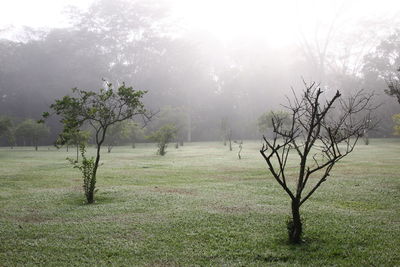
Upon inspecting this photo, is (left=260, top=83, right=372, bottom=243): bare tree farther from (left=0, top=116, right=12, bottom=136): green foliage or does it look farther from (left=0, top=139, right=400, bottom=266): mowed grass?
(left=0, top=116, right=12, bottom=136): green foliage

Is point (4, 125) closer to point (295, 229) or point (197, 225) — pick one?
point (197, 225)

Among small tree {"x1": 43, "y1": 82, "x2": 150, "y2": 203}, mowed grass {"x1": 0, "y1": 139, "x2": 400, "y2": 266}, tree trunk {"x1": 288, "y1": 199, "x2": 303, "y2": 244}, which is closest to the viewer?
mowed grass {"x1": 0, "y1": 139, "x2": 400, "y2": 266}

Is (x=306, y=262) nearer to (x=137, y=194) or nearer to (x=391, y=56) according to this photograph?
(x=137, y=194)

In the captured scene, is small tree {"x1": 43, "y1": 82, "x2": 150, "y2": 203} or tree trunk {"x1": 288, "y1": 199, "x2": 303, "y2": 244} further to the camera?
small tree {"x1": 43, "y1": 82, "x2": 150, "y2": 203}

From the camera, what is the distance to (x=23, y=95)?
91188mm

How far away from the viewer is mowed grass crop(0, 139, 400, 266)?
8.55 meters

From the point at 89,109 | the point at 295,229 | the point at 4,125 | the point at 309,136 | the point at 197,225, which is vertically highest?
the point at 4,125

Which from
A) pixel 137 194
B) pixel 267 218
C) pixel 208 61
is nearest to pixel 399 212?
pixel 267 218

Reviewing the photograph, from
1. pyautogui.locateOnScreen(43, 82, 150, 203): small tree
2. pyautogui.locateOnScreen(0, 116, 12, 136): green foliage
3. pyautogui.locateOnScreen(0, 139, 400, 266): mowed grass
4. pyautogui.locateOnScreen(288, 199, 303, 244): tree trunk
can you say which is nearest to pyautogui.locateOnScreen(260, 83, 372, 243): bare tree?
pyautogui.locateOnScreen(288, 199, 303, 244): tree trunk

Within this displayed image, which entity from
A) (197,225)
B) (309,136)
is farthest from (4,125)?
(309,136)

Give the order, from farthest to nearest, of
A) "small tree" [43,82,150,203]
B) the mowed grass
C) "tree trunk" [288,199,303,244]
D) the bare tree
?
"small tree" [43,82,150,203] → "tree trunk" [288,199,303,244] → the mowed grass → the bare tree

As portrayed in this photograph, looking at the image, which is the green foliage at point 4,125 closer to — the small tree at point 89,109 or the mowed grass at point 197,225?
the mowed grass at point 197,225

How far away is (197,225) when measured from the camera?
36.9 ft

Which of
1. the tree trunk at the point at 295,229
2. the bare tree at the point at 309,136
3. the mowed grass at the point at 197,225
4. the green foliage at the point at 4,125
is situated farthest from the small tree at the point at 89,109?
the green foliage at the point at 4,125
